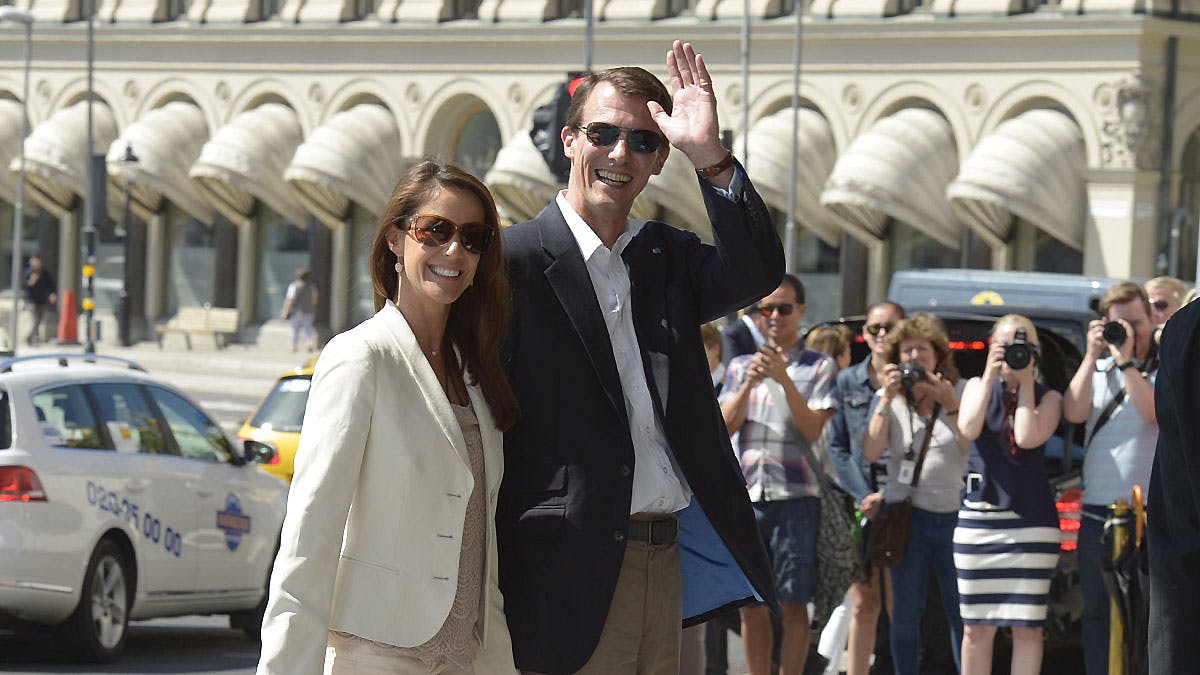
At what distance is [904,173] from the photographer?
36125mm

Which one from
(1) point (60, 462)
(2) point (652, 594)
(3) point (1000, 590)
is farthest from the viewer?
(1) point (60, 462)

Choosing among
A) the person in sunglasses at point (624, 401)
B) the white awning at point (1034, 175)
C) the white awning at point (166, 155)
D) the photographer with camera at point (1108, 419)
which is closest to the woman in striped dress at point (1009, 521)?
the photographer with camera at point (1108, 419)

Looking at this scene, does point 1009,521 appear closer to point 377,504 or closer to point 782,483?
point 782,483

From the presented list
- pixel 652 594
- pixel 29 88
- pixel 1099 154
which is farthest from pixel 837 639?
pixel 29 88

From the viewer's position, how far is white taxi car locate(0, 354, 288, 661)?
1095cm

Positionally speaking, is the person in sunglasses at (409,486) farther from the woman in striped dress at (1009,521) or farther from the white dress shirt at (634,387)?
the woman in striped dress at (1009,521)

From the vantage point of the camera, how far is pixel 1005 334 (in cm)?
934

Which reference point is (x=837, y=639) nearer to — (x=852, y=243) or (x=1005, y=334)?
(x=1005, y=334)

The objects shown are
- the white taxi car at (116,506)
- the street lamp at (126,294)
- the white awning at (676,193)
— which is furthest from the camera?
the street lamp at (126,294)

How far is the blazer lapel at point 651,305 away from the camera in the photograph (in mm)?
4824

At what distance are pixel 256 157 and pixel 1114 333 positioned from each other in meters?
36.1

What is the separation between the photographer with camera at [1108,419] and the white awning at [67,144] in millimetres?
39602

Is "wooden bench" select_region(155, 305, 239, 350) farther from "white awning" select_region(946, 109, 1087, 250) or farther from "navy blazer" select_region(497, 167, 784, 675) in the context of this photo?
"navy blazer" select_region(497, 167, 784, 675)

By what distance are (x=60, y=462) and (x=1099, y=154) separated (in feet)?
84.5
